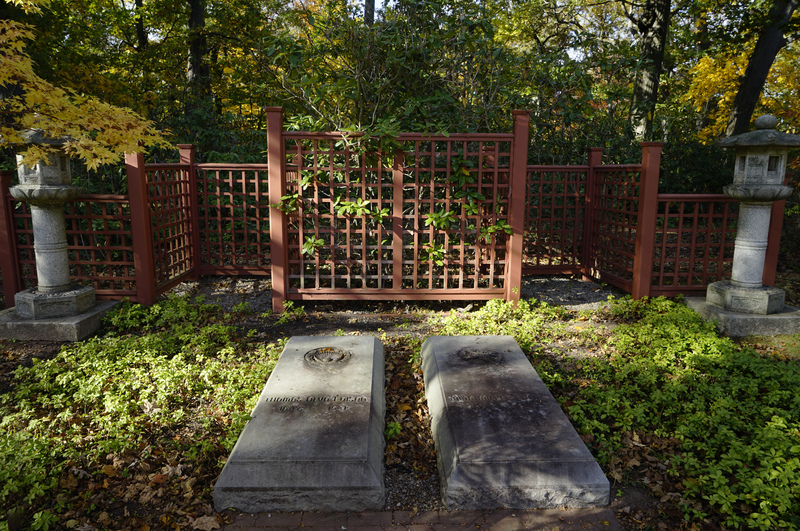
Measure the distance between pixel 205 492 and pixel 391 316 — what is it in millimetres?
3746

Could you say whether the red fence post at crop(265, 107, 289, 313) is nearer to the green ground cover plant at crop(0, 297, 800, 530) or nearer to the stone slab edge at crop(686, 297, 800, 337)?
the green ground cover plant at crop(0, 297, 800, 530)

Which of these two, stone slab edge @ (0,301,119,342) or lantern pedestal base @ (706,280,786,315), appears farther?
lantern pedestal base @ (706,280,786,315)

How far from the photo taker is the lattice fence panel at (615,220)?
735 cm

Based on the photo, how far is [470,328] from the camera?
19.6ft

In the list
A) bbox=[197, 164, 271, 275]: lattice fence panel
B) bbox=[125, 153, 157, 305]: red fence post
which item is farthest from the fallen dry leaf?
bbox=[197, 164, 271, 275]: lattice fence panel

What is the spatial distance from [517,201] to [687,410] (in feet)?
10.9

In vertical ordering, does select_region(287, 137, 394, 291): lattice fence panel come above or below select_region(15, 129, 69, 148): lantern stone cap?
below

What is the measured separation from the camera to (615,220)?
794 centimetres

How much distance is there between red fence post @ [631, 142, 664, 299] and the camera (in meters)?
6.60

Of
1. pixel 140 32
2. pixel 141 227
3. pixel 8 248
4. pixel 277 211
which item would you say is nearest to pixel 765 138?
pixel 277 211

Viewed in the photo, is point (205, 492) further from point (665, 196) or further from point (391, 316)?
point (665, 196)

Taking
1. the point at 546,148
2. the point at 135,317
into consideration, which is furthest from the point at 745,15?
the point at 135,317

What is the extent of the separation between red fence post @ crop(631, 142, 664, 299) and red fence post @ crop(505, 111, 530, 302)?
1.56 meters

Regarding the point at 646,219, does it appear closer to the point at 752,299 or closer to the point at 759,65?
the point at 752,299
